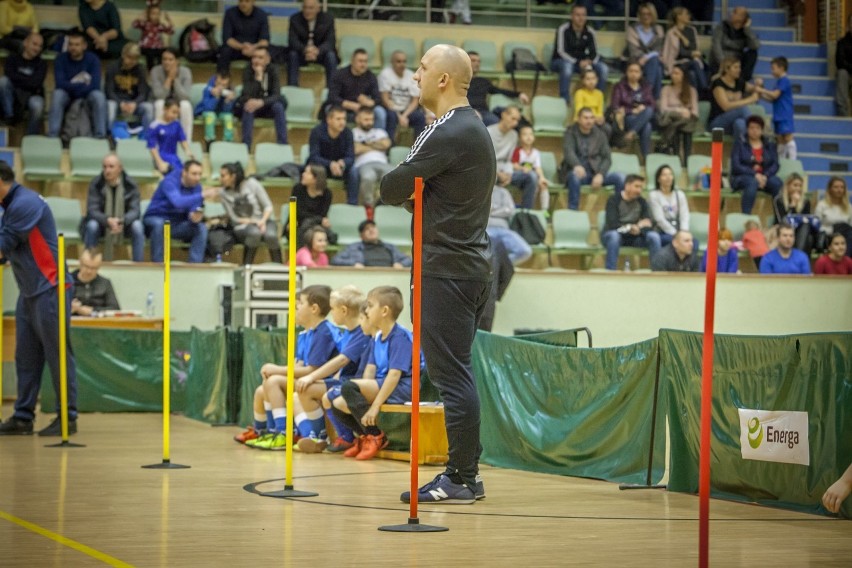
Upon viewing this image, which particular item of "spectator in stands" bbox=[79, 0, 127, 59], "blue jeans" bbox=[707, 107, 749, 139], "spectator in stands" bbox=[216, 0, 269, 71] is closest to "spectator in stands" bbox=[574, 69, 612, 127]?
"blue jeans" bbox=[707, 107, 749, 139]

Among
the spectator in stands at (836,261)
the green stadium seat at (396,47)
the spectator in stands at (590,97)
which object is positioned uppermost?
the green stadium seat at (396,47)

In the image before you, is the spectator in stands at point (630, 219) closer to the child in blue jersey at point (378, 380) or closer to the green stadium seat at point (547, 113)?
the green stadium seat at point (547, 113)

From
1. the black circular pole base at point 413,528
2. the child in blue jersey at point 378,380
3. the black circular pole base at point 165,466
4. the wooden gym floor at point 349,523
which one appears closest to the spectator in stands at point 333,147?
the child in blue jersey at point 378,380

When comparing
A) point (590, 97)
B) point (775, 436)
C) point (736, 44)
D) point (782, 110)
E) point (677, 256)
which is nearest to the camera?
point (775, 436)

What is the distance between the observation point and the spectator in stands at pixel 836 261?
575 inches

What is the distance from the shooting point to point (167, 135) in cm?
1455

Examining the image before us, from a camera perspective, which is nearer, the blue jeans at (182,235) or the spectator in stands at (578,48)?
the blue jeans at (182,235)

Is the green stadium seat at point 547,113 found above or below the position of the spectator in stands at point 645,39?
below

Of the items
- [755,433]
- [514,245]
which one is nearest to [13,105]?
[514,245]

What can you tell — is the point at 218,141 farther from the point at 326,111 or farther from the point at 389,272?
the point at 389,272

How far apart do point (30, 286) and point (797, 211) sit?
9882 mm

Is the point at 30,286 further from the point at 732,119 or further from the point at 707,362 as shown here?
the point at 732,119

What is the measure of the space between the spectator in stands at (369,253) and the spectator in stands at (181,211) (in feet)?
4.82

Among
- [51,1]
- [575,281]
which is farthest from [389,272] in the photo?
[51,1]
